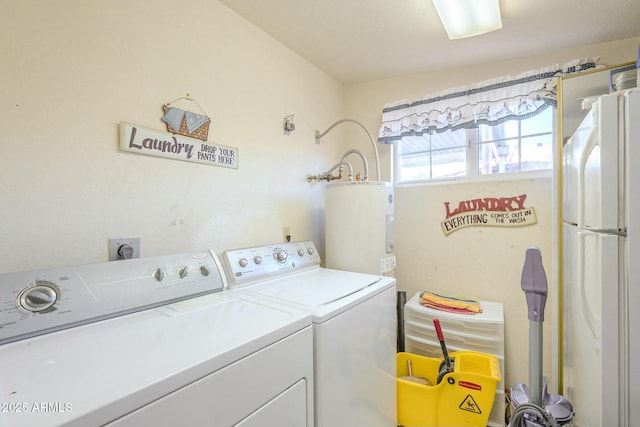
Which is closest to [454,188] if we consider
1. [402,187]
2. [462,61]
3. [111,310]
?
[402,187]

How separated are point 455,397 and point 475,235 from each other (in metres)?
1.08

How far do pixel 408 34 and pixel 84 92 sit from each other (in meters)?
1.72

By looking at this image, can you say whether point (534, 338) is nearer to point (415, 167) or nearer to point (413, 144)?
point (415, 167)

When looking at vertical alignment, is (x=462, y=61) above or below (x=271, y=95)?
above

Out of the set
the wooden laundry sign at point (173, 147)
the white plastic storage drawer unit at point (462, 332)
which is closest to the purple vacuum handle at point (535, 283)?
the white plastic storage drawer unit at point (462, 332)

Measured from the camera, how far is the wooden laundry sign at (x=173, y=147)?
3.90ft

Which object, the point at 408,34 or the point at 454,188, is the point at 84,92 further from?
the point at 454,188

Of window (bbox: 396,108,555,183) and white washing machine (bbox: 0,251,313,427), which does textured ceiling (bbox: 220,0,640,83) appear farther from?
white washing machine (bbox: 0,251,313,427)

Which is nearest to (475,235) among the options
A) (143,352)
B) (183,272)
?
(183,272)

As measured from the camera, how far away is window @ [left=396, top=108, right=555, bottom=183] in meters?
2.03

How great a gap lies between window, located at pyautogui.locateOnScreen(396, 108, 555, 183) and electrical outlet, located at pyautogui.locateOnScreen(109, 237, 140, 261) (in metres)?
1.97

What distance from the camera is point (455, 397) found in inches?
64.5

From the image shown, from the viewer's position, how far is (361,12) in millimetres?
1608

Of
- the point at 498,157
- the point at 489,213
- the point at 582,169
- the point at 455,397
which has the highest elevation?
the point at 498,157
